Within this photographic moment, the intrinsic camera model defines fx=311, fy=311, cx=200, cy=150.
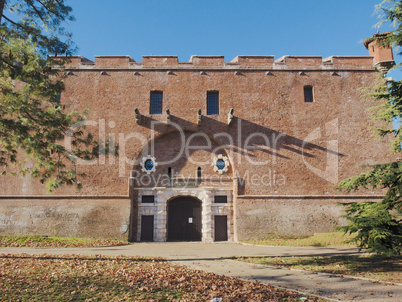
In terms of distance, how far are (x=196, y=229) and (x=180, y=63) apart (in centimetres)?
1103

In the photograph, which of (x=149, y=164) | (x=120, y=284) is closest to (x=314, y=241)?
(x=149, y=164)

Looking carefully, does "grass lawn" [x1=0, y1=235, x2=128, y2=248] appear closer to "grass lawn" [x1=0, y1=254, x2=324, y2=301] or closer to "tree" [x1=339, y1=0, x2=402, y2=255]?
"grass lawn" [x1=0, y1=254, x2=324, y2=301]

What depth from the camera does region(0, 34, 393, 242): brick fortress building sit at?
18875 millimetres

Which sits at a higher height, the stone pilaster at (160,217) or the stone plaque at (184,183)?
the stone plaque at (184,183)

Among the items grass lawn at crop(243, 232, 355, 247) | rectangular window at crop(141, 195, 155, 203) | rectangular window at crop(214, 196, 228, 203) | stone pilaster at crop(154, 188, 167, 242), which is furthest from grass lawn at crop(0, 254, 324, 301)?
rectangular window at crop(214, 196, 228, 203)

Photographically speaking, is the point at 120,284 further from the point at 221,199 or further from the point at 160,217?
the point at 221,199

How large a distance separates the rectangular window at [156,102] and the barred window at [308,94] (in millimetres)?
9739

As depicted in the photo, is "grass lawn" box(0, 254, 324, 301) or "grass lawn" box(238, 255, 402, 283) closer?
"grass lawn" box(0, 254, 324, 301)

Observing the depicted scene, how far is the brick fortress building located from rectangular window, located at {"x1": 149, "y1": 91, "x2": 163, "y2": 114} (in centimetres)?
7

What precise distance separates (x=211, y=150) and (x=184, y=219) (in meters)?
4.78

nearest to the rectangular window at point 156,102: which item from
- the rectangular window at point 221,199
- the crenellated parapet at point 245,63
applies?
the crenellated parapet at point 245,63

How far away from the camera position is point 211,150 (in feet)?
66.4

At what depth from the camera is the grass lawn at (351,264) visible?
28.6ft

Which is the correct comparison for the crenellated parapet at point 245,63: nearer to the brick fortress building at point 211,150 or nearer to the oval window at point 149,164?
the brick fortress building at point 211,150
